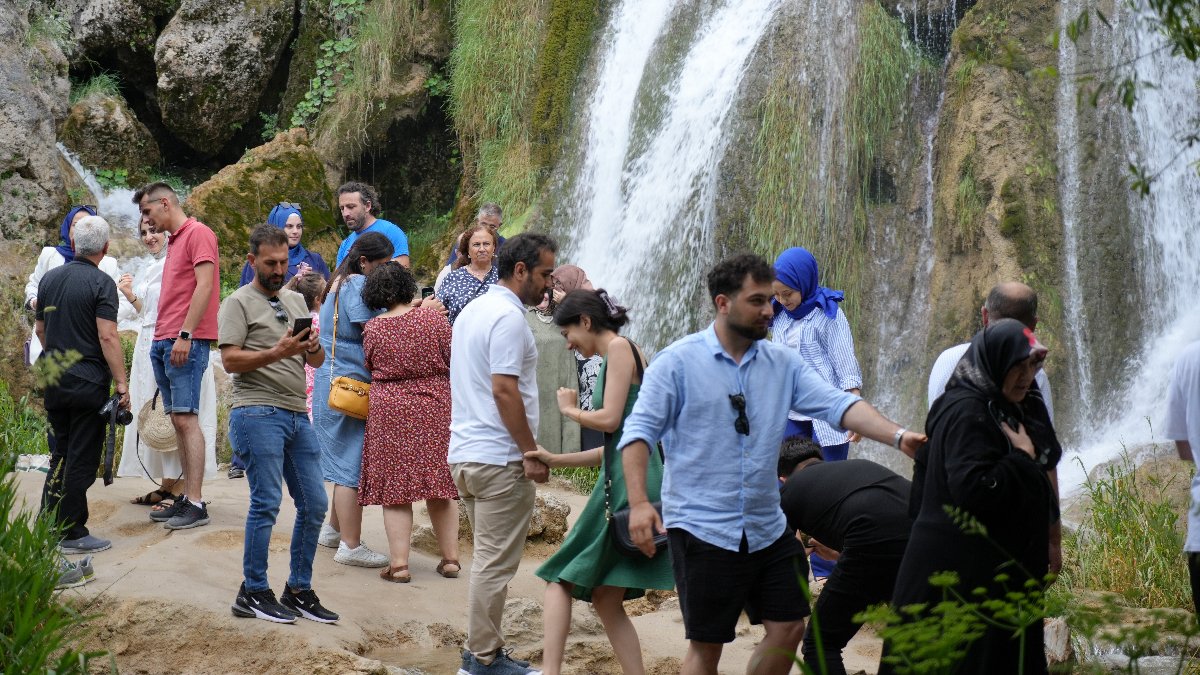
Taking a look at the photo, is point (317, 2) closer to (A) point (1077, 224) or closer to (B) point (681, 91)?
(B) point (681, 91)

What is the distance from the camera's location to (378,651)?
20.5ft

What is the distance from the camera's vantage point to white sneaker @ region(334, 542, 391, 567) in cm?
730

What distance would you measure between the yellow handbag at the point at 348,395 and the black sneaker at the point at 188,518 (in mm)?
1118

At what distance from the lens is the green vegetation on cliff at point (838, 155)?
38.0 ft

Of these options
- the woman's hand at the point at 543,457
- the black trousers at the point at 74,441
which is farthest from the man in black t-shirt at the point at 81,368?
the woman's hand at the point at 543,457

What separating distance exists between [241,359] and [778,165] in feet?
22.9

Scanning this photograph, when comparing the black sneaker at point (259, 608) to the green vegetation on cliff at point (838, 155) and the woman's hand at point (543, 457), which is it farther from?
the green vegetation on cliff at point (838, 155)

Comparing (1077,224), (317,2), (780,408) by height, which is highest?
(317,2)

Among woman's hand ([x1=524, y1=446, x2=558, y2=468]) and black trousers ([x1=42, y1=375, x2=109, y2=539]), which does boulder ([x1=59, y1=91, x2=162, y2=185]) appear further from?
woman's hand ([x1=524, y1=446, x2=558, y2=468])

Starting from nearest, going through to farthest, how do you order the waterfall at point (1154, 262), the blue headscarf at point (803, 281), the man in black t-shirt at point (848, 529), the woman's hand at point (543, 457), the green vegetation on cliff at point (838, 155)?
the man in black t-shirt at point (848, 529) < the woman's hand at point (543, 457) < the blue headscarf at point (803, 281) < the waterfall at point (1154, 262) < the green vegetation on cliff at point (838, 155)

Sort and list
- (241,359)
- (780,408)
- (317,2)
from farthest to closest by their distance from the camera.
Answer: (317,2) < (241,359) < (780,408)

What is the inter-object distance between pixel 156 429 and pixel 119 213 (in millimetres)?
9806

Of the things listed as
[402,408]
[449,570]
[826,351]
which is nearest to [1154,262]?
[826,351]

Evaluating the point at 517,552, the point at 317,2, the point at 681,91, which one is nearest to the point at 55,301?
the point at 517,552
